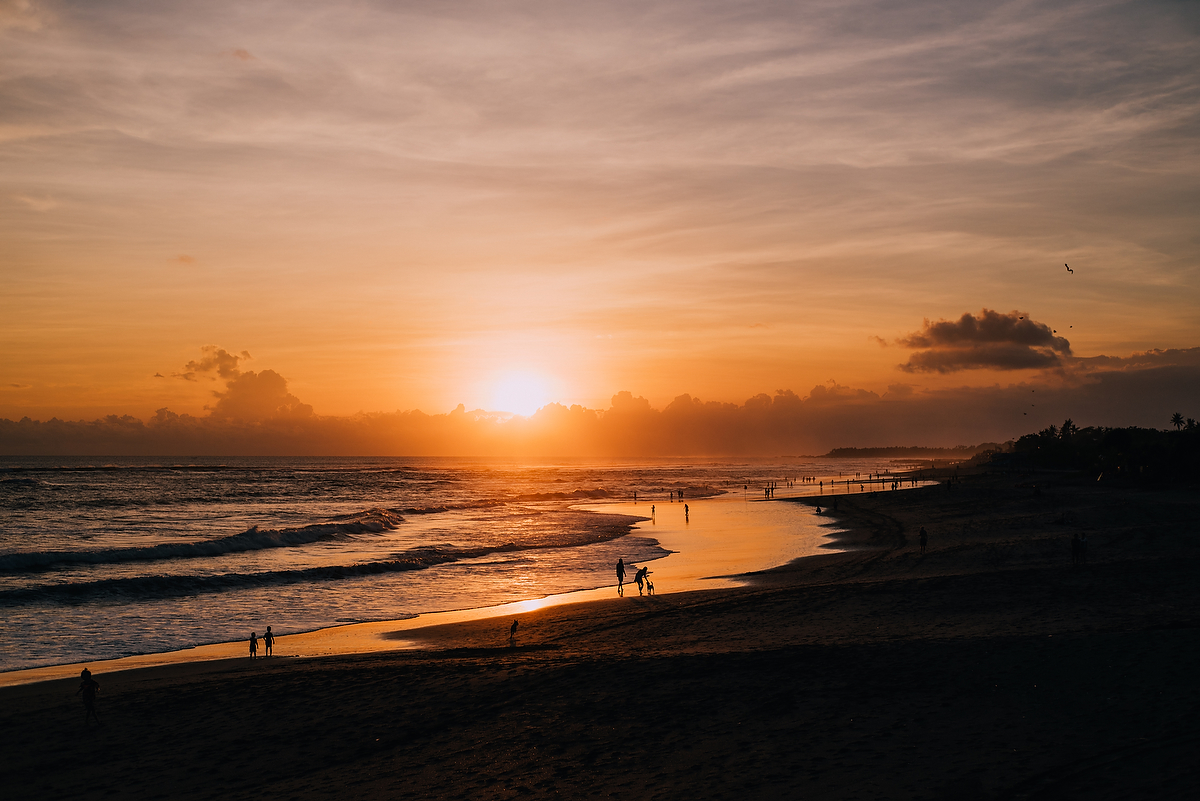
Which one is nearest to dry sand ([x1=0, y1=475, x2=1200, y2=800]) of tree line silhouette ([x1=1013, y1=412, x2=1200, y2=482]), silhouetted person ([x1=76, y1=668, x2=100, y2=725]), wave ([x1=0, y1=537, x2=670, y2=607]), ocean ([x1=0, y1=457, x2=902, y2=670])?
silhouetted person ([x1=76, y1=668, x2=100, y2=725])

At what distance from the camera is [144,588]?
3356 centimetres

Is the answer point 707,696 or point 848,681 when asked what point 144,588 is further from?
point 848,681

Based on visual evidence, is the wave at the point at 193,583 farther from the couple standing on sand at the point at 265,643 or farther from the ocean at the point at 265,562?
the couple standing on sand at the point at 265,643

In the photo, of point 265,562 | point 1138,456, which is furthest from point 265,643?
point 1138,456

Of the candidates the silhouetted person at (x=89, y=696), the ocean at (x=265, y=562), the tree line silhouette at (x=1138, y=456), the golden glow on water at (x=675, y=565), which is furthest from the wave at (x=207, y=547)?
the tree line silhouette at (x=1138, y=456)

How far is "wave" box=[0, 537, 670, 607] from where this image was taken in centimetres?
3166

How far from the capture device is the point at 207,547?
46.6 metres

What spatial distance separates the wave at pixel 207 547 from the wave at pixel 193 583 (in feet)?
26.6

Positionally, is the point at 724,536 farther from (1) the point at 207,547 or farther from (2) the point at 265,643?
(2) the point at 265,643

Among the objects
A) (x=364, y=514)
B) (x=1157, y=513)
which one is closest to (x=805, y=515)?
(x=1157, y=513)

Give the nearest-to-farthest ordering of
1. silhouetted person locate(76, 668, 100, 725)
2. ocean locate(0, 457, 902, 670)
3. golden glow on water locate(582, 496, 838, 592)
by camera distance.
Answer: silhouetted person locate(76, 668, 100, 725) < ocean locate(0, 457, 902, 670) < golden glow on water locate(582, 496, 838, 592)

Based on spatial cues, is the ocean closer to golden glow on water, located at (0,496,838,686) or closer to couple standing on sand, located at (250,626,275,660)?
golden glow on water, located at (0,496,838,686)

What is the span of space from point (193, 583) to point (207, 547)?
42.3 ft

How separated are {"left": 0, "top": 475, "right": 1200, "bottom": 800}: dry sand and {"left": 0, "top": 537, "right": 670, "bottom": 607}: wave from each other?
14877mm
